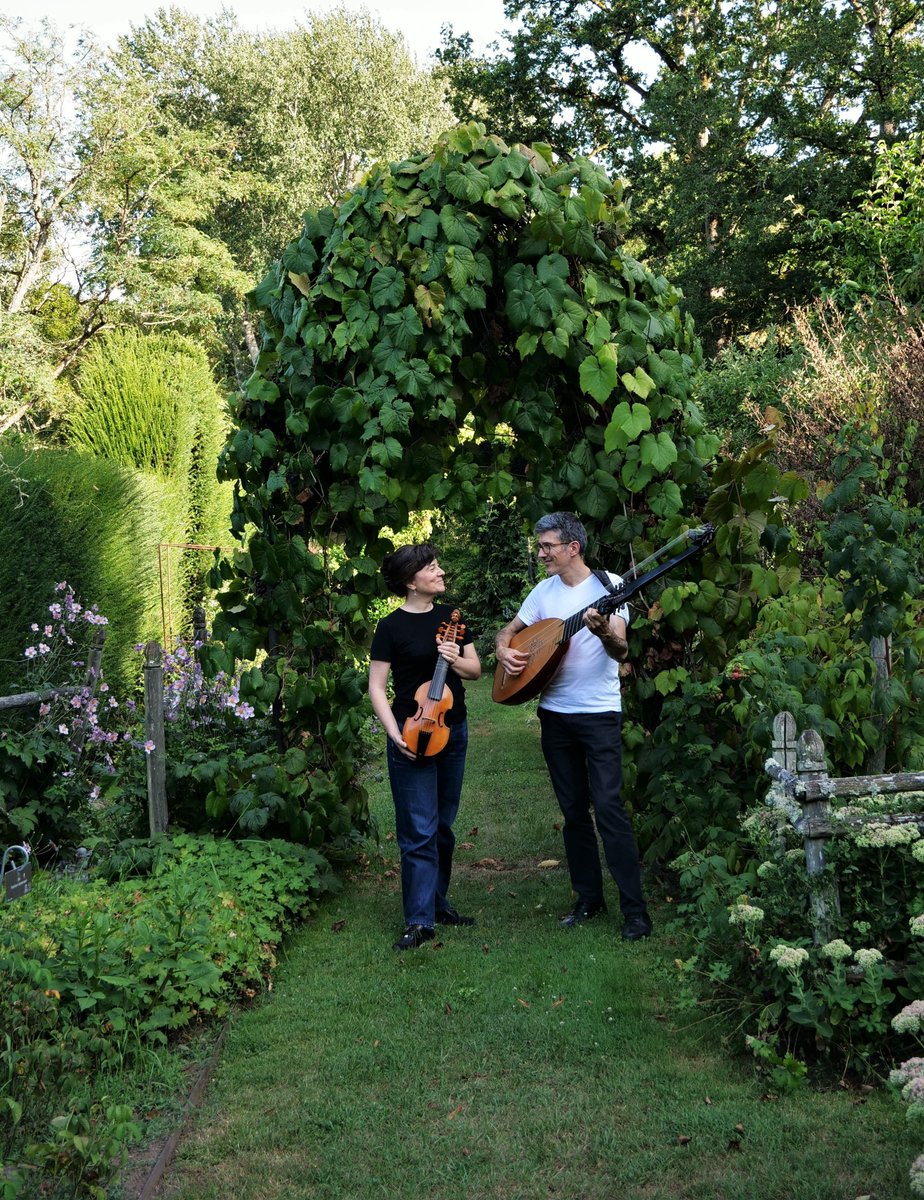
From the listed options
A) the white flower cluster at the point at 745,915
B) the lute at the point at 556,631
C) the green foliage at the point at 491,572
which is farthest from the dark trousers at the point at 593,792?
the green foliage at the point at 491,572

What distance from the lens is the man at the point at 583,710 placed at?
4.77 m

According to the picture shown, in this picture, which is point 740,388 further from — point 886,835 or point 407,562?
point 886,835

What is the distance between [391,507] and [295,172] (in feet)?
84.3

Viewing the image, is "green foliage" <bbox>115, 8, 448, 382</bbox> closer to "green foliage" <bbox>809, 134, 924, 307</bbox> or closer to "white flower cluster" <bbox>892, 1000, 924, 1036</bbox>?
"green foliage" <bbox>809, 134, 924, 307</bbox>

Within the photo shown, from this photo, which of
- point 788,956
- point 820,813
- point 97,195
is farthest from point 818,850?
point 97,195

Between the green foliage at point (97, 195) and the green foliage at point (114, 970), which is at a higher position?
the green foliage at point (97, 195)

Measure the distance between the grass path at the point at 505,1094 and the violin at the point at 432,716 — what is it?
92 cm

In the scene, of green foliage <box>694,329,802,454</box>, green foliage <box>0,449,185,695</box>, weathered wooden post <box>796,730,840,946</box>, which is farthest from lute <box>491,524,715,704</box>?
green foliage <box>694,329,802,454</box>

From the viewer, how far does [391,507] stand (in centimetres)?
538

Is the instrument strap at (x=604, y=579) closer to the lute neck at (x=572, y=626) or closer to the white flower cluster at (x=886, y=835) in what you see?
the lute neck at (x=572, y=626)

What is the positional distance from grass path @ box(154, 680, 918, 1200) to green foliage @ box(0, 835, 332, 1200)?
0.81ft

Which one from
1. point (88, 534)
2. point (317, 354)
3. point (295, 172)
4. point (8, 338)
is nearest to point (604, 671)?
point (317, 354)

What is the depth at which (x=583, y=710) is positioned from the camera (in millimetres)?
4805

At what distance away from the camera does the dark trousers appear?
477cm
